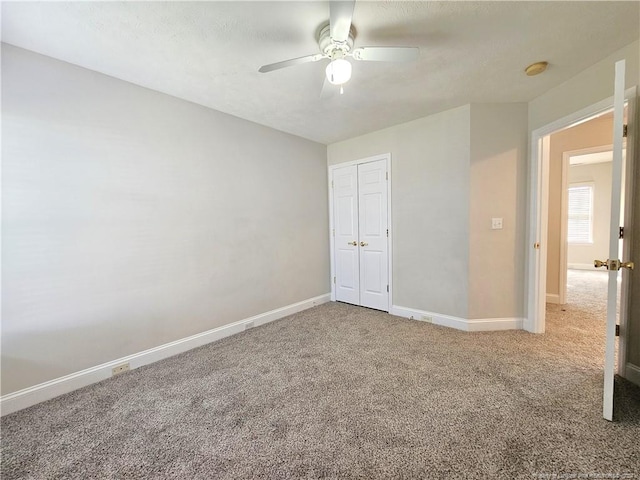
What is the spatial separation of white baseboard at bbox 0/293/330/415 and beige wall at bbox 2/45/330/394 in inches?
2.2

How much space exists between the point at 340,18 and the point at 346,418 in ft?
7.56

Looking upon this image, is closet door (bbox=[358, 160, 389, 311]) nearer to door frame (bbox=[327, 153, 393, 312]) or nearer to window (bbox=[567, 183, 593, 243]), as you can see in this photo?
door frame (bbox=[327, 153, 393, 312])

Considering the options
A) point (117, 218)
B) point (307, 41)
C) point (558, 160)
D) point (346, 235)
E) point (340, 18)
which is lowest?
point (346, 235)

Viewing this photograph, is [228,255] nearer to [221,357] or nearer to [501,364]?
[221,357]

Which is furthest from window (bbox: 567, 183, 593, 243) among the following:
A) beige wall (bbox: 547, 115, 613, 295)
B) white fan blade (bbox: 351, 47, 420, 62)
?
white fan blade (bbox: 351, 47, 420, 62)

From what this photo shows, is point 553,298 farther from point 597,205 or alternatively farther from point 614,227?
point 597,205

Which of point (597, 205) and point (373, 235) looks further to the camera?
point (597, 205)

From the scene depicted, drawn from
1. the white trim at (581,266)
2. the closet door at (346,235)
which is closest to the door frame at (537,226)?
the closet door at (346,235)

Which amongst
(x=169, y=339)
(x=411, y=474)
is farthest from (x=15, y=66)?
(x=411, y=474)

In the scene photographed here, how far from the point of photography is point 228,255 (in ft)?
9.82

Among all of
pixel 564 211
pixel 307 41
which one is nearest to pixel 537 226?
pixel 564 211

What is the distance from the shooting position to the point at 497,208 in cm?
286

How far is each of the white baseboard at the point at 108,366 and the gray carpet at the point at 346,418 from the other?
81 millimetres

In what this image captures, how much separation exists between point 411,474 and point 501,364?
145 centimetres
